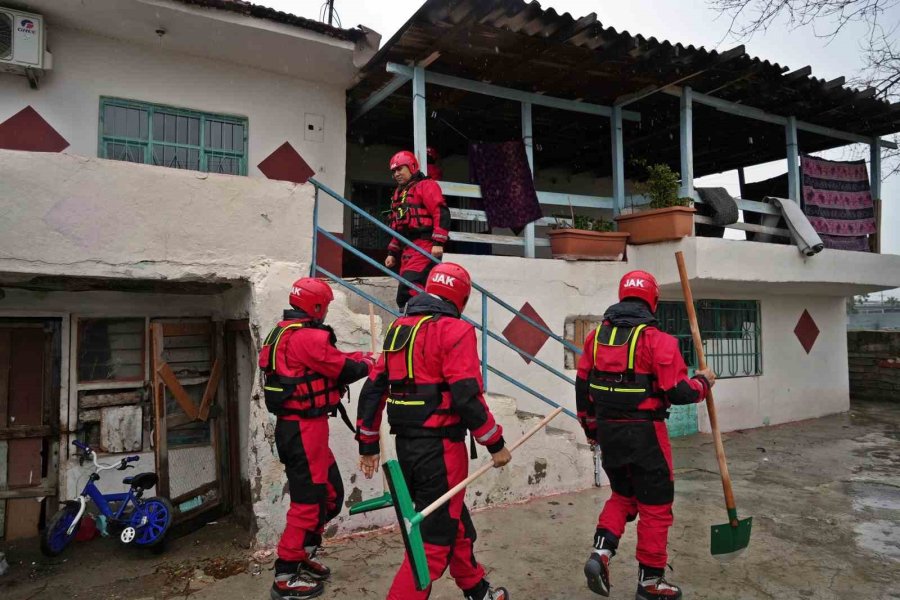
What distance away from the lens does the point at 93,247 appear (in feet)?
13.3

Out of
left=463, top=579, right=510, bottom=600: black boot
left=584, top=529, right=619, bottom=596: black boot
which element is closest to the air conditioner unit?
left=463, top=579, right=510, bottom=600: black boot

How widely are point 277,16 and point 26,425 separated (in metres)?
4.45

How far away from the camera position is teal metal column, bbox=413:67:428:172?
6.36 metres

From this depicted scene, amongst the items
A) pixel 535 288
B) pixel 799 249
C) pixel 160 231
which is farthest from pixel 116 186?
pixel 799 249

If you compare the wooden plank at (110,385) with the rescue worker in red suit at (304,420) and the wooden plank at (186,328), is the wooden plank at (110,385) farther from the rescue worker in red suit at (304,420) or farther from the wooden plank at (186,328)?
the rescue worker in red suit at (304,420)

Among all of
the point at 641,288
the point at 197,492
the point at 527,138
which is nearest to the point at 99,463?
the point at 197,492

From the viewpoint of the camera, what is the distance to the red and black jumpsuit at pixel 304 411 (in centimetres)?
371

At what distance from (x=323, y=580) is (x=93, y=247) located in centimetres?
269

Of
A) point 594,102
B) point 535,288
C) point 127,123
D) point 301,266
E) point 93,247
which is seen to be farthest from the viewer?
point 594,102

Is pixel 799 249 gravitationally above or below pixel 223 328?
above

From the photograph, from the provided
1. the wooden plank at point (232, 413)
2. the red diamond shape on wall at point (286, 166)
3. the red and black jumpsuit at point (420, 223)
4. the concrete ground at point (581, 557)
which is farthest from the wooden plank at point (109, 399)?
the red diamond shape on wall at point (286, 166)

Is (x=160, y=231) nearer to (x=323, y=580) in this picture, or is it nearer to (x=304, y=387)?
(x=304, y=387)

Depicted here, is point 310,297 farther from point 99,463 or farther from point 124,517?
point 99,463

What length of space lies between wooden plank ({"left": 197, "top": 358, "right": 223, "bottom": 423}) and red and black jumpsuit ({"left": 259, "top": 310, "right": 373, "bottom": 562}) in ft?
6.53
